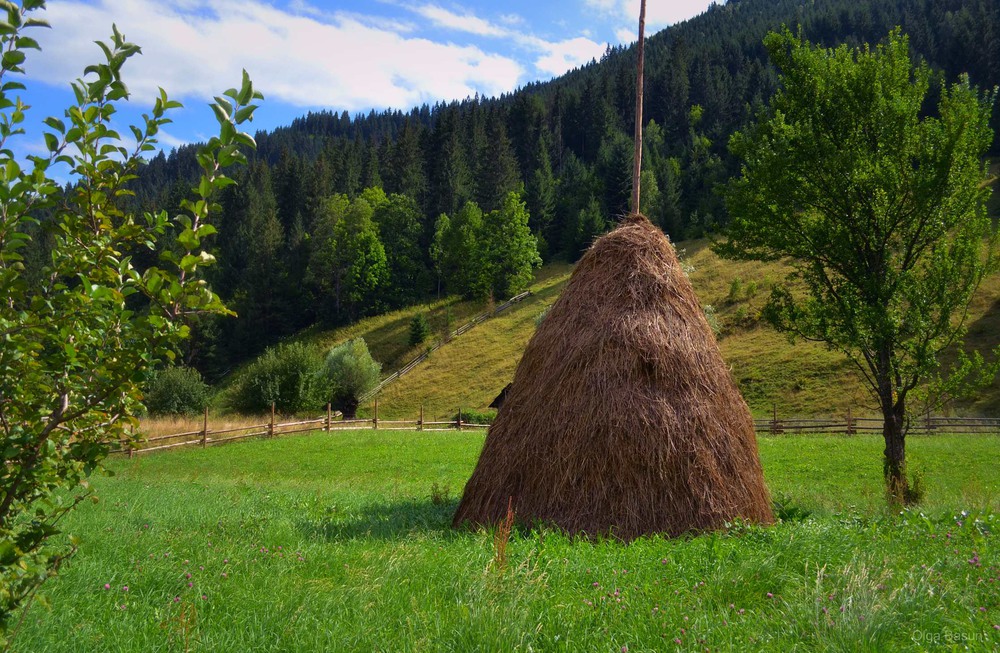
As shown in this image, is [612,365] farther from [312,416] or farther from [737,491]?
[312,416]

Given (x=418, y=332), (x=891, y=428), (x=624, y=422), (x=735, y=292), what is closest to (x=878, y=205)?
(x=891, y=428)

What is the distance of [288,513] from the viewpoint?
9.23 meters

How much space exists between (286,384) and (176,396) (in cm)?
709

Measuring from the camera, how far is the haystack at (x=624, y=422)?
7188 mm

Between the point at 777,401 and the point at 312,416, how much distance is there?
Result: 27877 millimetres

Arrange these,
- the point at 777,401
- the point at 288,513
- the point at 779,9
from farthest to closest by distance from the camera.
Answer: the point at 779,9, the point at 777,401, the point at 288,513

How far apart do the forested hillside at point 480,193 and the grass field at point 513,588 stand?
55.6 meters

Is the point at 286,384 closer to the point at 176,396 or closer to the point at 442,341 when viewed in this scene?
the point at 176,396

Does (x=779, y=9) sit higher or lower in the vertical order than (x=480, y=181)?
higher

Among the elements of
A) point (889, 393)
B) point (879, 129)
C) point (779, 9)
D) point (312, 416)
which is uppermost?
point (779, 9)

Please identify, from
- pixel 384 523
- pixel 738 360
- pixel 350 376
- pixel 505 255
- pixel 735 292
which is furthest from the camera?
pixel 505 255

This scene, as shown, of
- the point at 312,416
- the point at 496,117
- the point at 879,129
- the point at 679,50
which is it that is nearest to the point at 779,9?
the point at 679,50

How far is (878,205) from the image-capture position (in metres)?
11.6

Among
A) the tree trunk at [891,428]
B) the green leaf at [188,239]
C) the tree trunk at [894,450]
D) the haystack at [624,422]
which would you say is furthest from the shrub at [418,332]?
the green leaf at [188,239]
